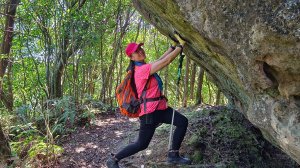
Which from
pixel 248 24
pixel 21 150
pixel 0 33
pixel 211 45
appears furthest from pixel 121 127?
pixel 0 33

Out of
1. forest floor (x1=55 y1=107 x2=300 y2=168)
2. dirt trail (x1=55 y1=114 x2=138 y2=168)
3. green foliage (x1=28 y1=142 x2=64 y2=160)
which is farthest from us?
dirt trail (x1=55 y1=114 x2=138 y2=168)

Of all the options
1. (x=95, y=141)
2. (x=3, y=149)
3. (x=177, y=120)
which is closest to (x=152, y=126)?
(x=177, y=120)

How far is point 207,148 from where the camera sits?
6.97 m

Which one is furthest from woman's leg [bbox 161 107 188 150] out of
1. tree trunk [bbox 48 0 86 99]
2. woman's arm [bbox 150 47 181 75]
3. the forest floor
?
tree trunk [bbox 48 0 86 99]

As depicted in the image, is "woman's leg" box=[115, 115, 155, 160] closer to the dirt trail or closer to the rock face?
the rock face

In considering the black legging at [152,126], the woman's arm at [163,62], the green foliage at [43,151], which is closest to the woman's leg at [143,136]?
the black legging at [152,126]

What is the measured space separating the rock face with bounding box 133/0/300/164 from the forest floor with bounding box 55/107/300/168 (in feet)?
6.14

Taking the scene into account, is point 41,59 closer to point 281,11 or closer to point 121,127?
point 121,127

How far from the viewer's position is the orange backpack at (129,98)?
5.93 metres

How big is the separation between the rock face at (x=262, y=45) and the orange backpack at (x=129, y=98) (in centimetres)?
143

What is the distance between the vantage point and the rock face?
12.1 ft

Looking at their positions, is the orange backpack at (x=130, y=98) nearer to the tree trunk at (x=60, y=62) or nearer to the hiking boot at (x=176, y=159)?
the hiking boot at (x=176, y=159)

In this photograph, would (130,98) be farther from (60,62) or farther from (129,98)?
(60,62)

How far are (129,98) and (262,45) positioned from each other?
2757 millimetres
